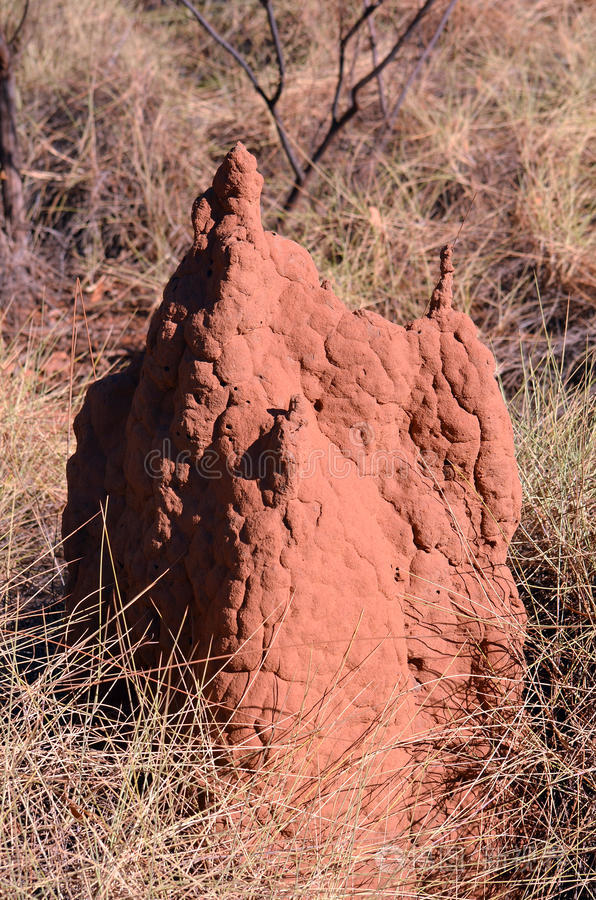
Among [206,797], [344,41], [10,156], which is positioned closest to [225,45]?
[344,41]

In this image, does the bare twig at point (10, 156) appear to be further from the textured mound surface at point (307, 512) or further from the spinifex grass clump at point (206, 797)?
the spinifex grass clump at point (206, 797)

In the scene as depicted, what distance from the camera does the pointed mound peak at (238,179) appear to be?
179 cm

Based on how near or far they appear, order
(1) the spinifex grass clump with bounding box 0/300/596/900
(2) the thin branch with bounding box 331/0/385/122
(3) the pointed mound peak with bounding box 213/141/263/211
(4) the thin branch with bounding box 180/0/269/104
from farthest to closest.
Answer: (4) the thin branch with bounding box 180/0/269/104 → (2) the thin branch with bounding box 331/0/385/122 → (3) the pointed mound peak with bounding box 213/141/263/211 → (1) the spinifex grass clump with bounding box 0/300/596/900

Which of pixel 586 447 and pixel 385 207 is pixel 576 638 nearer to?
pixel 586 447

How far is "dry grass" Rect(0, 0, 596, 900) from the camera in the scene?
5.78 feet

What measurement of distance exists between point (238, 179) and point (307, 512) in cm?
72

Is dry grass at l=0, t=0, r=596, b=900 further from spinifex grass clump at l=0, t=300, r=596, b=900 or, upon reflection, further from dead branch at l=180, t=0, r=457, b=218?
dead branch at l=180, t=0, r=457, b=218

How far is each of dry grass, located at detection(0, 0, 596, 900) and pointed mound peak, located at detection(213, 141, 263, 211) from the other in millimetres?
1054

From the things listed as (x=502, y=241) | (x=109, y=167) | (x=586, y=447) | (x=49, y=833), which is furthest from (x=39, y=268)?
(x=49, y=833)

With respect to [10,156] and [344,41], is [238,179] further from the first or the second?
[10,156]

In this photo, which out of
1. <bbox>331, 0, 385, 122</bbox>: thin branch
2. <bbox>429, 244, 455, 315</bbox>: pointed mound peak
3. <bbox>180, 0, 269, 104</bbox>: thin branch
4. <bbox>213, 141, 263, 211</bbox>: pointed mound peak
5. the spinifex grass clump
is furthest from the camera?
<bbox>180, 0, 269, 104</bbox>: thin branch

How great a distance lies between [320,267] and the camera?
430cm

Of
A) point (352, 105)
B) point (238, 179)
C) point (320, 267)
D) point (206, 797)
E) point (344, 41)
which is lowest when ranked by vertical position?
point (206, 797)

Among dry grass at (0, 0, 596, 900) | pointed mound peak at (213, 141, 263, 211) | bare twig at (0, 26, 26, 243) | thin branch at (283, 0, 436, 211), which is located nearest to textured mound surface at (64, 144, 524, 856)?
pointed mound peak at (213, 141, 263, 211)
